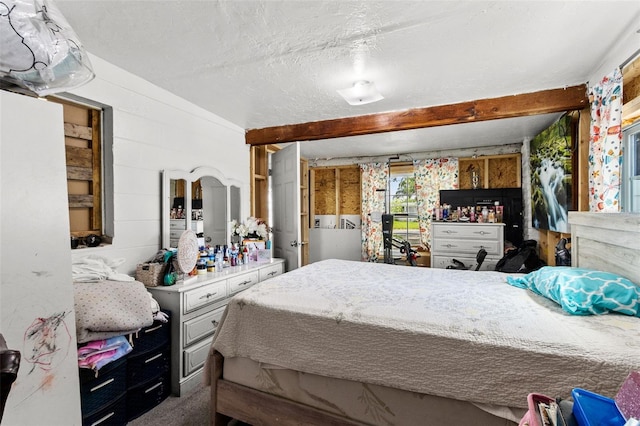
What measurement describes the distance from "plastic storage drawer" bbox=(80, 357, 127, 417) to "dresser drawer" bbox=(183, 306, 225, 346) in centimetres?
46

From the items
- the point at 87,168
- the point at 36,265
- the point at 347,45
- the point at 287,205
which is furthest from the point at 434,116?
the point at 36,265

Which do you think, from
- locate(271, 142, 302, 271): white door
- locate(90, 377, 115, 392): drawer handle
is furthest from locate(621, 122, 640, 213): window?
locate(90, 377, 115, 392): drawer handle

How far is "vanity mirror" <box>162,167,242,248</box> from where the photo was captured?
2.72 meters

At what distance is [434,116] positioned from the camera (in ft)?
10.1

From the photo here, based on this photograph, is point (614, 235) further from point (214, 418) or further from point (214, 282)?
point (214, 282)

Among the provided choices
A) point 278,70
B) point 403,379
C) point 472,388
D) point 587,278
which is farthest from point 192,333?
point 587,278

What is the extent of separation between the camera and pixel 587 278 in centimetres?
149

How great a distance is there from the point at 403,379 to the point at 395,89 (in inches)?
92.2

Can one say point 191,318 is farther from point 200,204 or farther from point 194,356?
point 200,204

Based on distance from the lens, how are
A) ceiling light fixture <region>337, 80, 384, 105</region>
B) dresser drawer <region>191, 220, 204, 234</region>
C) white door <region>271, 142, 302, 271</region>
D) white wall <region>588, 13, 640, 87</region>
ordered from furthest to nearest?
1. white door <region>271, 142, 302, 271</region>
2. dresser drawer <region>191, 220, 204, 234</region>
3. ceiling light fixture <region>337, 80, 384, 105</region>
4. white wall <region>588, 13, 640, 87</region>

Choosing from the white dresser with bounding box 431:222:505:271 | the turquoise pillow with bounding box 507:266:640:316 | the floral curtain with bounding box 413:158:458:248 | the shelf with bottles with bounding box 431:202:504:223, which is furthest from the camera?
the floral curtain with bounding box 413:158:458:248

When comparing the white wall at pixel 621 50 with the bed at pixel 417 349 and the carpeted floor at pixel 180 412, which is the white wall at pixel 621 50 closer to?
the bed at pixel 417 349

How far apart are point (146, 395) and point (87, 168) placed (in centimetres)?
165

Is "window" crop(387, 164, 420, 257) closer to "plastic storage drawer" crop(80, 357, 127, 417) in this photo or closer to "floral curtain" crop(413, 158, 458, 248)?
"floral curtain" crop(413, 158, 458, 248)
